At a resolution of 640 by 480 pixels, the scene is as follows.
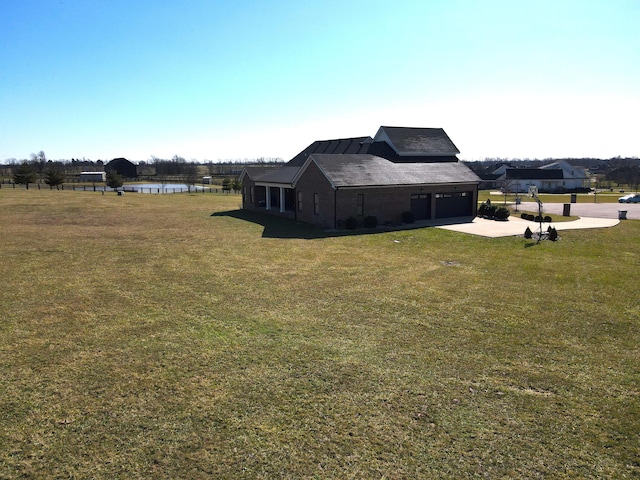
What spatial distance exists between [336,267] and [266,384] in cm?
1053

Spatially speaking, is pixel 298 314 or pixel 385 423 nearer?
pixel 385 423

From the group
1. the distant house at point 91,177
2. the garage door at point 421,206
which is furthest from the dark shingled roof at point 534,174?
the distant house at point 91,177

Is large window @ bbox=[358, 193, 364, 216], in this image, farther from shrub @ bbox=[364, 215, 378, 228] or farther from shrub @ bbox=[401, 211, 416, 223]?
shrub @ bbox=[401, 211, 416, 223]

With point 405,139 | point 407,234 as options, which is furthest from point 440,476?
point 405,139

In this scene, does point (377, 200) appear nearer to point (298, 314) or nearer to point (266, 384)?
point (298, 314)

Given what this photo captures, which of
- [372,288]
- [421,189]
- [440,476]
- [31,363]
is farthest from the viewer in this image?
[421,189]

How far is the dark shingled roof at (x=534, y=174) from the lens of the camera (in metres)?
83.9

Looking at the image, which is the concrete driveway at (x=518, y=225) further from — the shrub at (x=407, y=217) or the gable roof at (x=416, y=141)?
the gable roof at (x=416, y=141)

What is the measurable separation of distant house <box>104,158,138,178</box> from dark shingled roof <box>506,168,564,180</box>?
9999 centimetres

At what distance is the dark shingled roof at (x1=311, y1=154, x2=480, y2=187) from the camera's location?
3080 cm

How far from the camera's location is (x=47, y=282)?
16.3m

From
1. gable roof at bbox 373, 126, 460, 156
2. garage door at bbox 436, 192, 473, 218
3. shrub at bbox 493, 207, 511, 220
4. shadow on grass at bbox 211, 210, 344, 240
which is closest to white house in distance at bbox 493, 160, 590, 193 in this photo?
gable roof at bbox 373, 126, 460, 156

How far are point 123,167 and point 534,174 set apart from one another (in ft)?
348

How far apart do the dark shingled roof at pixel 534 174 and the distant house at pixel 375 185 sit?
46277mm
